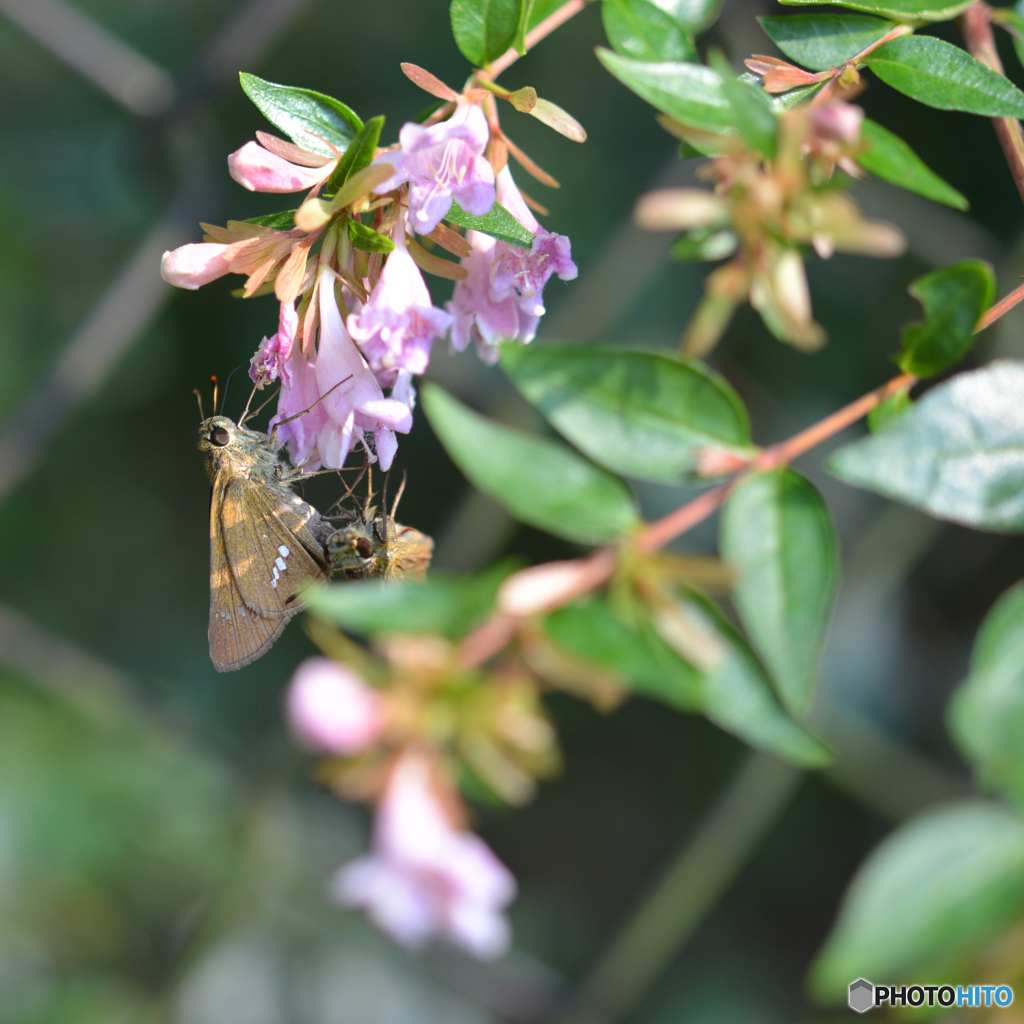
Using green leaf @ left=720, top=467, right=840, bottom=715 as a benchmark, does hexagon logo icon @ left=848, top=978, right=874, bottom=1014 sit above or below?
below

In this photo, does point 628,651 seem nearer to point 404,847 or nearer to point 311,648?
point 404,847

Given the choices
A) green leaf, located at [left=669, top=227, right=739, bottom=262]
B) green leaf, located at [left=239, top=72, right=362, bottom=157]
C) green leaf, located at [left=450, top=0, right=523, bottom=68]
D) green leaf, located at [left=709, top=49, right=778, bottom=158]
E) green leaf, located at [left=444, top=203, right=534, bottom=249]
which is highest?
green leaf, located at [left=450, top=0, right=523, bottom=68]

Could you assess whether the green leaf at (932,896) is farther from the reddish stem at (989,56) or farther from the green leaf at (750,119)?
the reddish stem at (989,56)

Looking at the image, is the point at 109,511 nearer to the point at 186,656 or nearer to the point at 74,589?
the point at 74,589

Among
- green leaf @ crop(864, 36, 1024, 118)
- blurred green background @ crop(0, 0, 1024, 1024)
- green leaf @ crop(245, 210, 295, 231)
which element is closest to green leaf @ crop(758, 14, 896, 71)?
green leaf @ crop(864, 36, 1024, 118)

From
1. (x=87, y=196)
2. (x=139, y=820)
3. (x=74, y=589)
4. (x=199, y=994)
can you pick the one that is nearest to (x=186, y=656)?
(x=74, y=589)

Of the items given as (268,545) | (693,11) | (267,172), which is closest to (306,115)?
(267,172)

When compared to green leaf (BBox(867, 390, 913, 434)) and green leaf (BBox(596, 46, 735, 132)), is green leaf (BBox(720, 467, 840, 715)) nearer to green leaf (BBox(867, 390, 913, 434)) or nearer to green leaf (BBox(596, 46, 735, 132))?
green leaf (BBox(867, 390, 913, 434))
